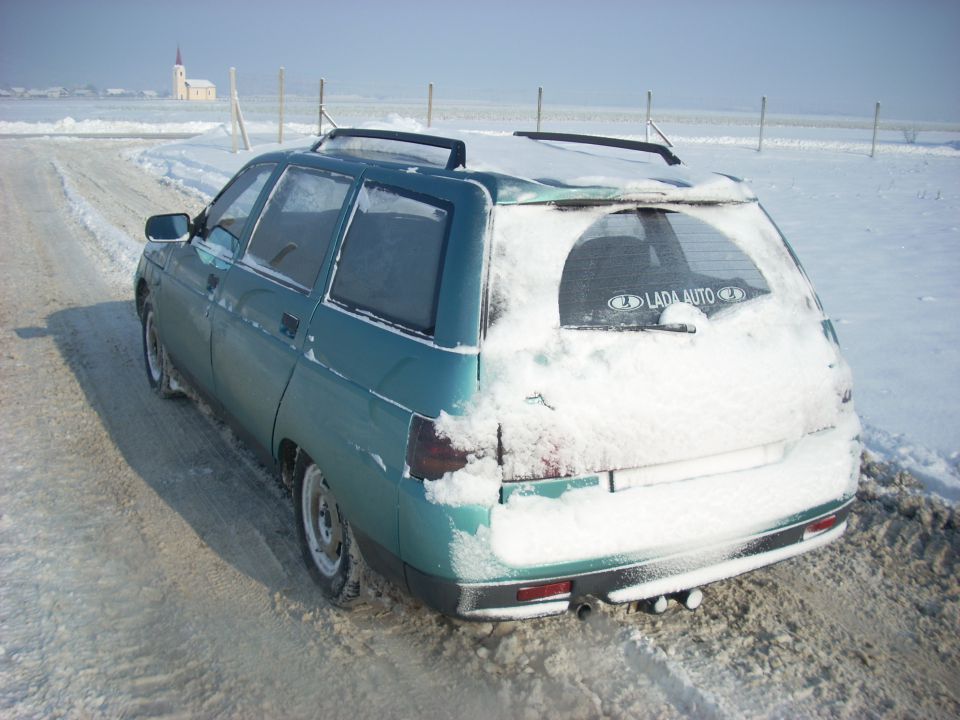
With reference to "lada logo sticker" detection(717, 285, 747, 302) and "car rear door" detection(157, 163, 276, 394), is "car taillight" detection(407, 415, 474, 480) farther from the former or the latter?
"car rear door" detection(157, 163, 276, 394)

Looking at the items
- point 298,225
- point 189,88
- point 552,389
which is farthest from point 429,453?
point 189,88

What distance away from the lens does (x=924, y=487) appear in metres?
4.20

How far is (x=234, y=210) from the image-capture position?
455cm

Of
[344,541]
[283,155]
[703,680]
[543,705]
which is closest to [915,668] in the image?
[703,680]

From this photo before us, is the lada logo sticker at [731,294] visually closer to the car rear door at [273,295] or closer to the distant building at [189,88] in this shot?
the car rear door at [273,295]

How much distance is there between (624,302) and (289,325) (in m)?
1.43

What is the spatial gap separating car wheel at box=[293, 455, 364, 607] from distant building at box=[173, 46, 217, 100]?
518 ft

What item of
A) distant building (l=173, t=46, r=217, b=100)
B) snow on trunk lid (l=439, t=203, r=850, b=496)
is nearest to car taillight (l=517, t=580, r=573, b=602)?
snow on trunk lid (l=439, t=203, r=850, b=496)

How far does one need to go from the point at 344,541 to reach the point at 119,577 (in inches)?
41.7

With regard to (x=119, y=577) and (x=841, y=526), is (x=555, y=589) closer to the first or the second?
(x=841, y=526)

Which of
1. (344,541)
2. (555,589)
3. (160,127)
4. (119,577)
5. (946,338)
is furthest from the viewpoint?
(160,127)

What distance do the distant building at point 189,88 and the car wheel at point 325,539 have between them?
15796 centimetres

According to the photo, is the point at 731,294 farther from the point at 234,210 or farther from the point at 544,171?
the point at 234,210

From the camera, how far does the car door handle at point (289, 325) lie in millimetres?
3332
